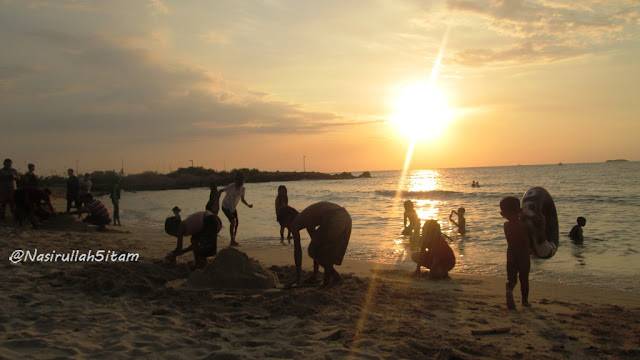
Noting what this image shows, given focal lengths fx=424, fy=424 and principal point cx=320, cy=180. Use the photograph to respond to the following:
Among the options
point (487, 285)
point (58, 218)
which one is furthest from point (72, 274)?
point (58, 218)

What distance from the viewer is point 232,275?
19.9 feet

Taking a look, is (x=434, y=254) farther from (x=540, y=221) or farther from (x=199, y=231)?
(x=199, y=231)

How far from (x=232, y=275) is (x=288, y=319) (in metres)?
1.72

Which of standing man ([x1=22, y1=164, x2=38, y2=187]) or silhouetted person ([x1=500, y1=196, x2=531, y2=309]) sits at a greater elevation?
standing man ([x1=22, y1=164, x2=38, y2=187])

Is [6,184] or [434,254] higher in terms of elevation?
[6,184]

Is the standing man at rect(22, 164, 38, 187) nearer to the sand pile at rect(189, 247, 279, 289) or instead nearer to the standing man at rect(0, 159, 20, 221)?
the standing man at rect(0, 159, 20, 221)

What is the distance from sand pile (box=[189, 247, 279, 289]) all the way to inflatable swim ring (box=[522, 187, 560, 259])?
139 inches

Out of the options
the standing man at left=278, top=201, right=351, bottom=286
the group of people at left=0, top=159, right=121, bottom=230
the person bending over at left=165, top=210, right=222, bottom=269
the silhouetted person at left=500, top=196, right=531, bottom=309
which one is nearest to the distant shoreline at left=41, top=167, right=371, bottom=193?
the group of people at left=0, top=159, right=121, bottom=230

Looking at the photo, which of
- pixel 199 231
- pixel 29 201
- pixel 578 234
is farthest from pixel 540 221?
pixel 29 201

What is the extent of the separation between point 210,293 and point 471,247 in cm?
800

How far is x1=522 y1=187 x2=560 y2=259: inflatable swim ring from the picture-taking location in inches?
204

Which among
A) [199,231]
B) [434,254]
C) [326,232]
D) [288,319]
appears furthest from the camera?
[434,254]

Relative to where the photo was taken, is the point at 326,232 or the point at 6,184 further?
the point at 6,184

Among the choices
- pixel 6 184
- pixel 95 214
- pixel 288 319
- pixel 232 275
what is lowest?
pixel 288 319
